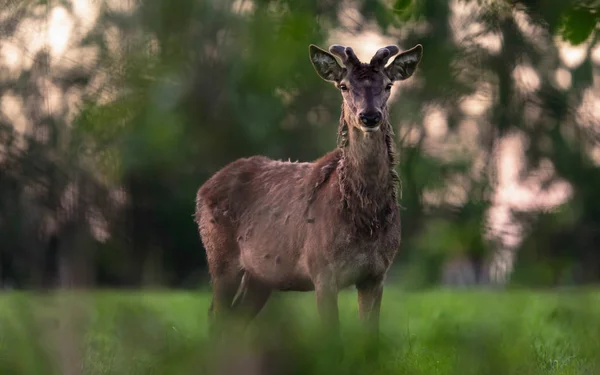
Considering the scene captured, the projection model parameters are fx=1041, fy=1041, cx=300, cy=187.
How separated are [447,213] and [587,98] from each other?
72 cm

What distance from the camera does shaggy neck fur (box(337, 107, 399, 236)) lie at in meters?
7.18

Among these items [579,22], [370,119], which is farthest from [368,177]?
[579,22]

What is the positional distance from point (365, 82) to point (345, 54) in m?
0.32

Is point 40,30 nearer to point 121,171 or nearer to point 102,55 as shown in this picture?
point 102,55

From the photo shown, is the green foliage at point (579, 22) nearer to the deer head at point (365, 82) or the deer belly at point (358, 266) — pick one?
the deer head at point (365, 82)

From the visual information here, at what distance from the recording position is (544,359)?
618 centimetres

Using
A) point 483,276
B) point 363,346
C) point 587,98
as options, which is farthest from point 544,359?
point 363,346

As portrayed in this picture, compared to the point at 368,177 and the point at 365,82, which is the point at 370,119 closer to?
the point at 365,82

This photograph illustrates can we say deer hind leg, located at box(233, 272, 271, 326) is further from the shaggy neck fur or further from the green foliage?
the green foliage

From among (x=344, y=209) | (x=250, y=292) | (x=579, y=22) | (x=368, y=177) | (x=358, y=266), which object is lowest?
(x=250, y=292)

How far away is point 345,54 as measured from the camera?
22.8 feet

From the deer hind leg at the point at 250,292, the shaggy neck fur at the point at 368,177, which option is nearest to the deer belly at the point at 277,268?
the deer hind leg at the point at 250,292

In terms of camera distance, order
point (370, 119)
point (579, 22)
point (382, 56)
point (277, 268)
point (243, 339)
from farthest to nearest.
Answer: point (277, 268)
point (382, 56)
point (370, 119)
point (579, 22)
point (243, 339)

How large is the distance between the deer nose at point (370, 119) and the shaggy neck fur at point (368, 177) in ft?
0.97
